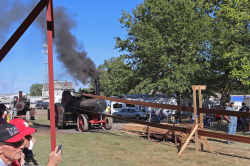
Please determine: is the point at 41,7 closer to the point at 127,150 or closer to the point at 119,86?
the point at 127,150

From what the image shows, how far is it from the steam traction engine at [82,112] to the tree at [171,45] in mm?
5936

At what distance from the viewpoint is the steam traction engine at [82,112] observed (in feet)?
43.8

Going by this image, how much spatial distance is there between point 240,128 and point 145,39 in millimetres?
8263

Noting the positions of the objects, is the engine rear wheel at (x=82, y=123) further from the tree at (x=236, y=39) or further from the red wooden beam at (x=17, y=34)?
the red wooden beam at (x=17, y=34)

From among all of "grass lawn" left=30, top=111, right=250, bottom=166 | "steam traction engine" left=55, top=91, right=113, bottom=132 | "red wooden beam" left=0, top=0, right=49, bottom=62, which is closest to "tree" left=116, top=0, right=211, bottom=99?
"steam traction engine" left=55, top=91, right=113, bottom=132

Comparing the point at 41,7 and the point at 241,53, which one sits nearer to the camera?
the point at 41,7

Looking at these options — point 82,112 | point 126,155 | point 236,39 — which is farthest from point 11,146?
point 236,39

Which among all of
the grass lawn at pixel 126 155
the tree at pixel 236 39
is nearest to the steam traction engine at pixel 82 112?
the grass lawn at pixel 126 155

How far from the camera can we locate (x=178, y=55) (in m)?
19.0

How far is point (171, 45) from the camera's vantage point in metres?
18.5

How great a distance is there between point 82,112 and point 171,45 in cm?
790

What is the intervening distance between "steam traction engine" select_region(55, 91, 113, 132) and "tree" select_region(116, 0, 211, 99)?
5.94 meters

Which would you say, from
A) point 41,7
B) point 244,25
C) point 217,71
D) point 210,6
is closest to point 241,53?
point 244,25

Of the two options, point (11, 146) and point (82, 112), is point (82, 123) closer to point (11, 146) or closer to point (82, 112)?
point (82, 112)
